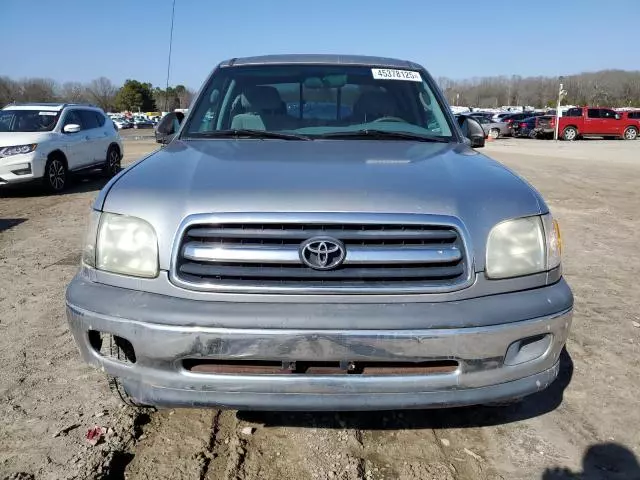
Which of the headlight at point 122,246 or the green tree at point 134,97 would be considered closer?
the headlight at point 122,246

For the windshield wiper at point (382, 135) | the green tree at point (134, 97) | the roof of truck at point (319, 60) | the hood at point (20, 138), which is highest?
the green tree at point (134, 97)

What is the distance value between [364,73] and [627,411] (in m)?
2.61

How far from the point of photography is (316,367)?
221 centimetres

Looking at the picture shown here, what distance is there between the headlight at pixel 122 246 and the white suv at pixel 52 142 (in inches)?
343

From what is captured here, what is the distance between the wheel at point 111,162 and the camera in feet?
42.2

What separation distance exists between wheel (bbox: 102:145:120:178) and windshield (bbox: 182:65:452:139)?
983cm

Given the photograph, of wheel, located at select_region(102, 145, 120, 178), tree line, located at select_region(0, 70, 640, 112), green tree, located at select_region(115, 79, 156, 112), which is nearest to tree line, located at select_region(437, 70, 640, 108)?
tree line, located at select_region(0, 70, 640, 112)

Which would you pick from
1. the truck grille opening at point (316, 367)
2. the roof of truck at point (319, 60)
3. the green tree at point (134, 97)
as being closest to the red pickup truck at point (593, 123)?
the roof of truck at point (319, 60)

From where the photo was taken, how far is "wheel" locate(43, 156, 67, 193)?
1043 centimetres

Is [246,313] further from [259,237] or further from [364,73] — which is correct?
[364,73]

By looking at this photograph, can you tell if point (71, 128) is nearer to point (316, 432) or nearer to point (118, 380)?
point (118, 380)

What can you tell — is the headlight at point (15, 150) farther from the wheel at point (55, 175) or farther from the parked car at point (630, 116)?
the parked car at point (630, 116)

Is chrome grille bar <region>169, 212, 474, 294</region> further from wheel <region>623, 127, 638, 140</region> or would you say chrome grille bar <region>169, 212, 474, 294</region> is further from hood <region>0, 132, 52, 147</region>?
wheel <region>623, 127, 638, 140</region>

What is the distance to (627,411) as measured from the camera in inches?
118
